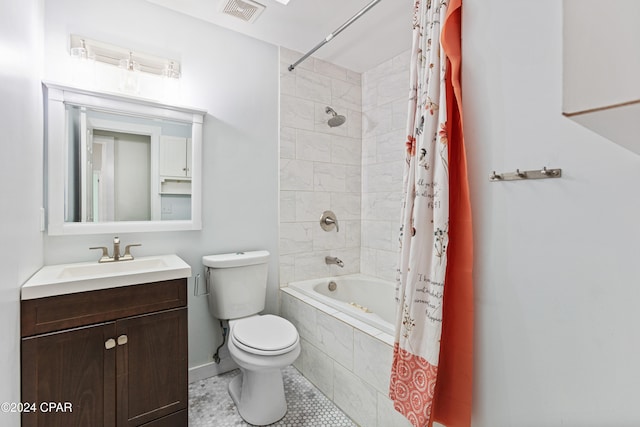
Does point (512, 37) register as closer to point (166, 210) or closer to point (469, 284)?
point (469, 284)

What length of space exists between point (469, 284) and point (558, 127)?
63 cm

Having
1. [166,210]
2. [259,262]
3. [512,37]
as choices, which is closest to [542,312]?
[512,37]

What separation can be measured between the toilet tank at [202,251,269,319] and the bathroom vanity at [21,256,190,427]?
0.41 m

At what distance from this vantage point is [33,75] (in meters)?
1.44

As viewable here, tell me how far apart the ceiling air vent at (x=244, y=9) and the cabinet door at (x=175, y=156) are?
901 millimetres

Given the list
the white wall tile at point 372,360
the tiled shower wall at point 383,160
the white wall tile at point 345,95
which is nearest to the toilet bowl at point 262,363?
the white wall tile at point 372,360

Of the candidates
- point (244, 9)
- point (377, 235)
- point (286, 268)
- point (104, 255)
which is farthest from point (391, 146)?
point (104, 255)

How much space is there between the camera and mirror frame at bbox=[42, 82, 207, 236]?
163 centimetres

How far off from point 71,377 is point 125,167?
117 cm

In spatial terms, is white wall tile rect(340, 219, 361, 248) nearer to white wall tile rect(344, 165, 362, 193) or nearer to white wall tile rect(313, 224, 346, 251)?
white wall tile rect(313, 224, 346, 251)

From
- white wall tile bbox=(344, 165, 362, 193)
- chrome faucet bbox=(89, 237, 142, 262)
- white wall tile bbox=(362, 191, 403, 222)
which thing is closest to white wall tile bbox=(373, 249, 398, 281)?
white wall tile bbox=(362, 191, 403, 222)

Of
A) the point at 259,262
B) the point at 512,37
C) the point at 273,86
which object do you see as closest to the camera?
the point at 512,37

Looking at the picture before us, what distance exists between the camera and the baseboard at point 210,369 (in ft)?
6.93

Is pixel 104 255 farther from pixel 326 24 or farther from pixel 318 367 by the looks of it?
pixel 326 24
